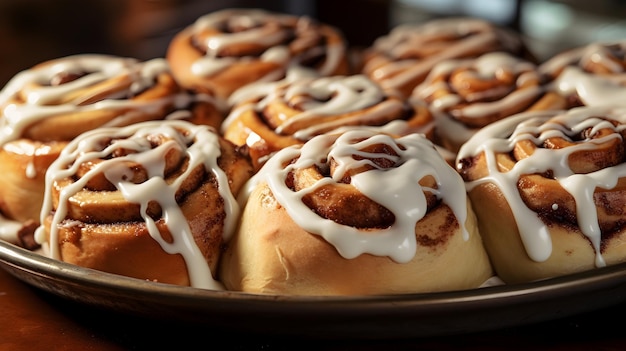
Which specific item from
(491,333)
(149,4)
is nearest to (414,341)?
(491,333)

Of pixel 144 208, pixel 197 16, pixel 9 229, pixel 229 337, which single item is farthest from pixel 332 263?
pixel 197 16

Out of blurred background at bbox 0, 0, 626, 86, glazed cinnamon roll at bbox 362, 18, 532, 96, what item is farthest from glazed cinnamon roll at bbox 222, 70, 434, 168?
blurred background at bbox 0, 0, 626, 86

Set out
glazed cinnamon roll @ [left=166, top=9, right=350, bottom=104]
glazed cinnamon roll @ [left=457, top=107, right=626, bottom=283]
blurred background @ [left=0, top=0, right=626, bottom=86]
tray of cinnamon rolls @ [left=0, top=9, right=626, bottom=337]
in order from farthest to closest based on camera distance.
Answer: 1. blurred background @ [left=0, top=0, right=626, bottom=86]
2. glazed cinnamon roll @ [left=166, top=9, right=350, bottom=104]
3. glazed cinnamon roll @ [left=457, top=107, right=626, bottom=283]
4. tray of cinnamon rolls @ [left=0, top=9, right=626, bottom=337]

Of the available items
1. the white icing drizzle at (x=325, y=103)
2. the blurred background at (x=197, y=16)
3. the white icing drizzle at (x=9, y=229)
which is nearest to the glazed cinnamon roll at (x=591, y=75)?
the white icing drizzle at (x=325, y=103)

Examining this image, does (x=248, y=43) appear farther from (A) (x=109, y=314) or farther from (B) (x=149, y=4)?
(B) (x=149, y=4)

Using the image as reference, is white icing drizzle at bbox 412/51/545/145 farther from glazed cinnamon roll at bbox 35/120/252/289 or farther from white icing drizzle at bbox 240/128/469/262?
glazed cinnamon roll at bbox 35/120/252/289
